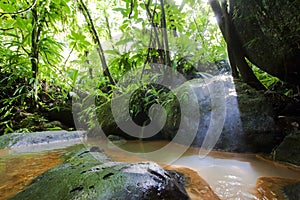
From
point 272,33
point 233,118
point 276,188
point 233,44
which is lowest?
point 276,188

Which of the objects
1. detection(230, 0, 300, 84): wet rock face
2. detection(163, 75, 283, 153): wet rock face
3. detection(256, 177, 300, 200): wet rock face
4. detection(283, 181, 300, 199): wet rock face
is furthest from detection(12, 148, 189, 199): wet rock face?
detection(230, 0, 300, 84): wet rock face

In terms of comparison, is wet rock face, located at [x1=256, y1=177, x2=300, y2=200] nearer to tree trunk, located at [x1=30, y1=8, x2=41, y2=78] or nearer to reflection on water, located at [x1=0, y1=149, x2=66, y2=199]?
reflection on water, located at [x1=0, y1=149, x2=66, y2=199]

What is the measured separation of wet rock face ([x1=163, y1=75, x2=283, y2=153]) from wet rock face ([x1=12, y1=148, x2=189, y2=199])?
1.52 metres

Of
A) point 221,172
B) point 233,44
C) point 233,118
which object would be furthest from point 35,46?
point 221,172

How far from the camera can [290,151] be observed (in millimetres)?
2096

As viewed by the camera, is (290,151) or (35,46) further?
(35,46)

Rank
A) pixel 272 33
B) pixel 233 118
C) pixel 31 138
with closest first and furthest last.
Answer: pixel 272 33 → pixel 233 118 → pixel 31 138

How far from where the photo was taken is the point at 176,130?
10.5 feet

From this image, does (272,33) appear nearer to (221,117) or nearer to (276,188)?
(221,117)

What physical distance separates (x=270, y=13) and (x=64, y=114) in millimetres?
4906

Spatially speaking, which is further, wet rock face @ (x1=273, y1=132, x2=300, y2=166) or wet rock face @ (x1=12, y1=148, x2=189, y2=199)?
wet rock face @ (x1=273, y1=132, x2=300, y2=166)

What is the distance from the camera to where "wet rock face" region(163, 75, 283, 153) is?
253cm

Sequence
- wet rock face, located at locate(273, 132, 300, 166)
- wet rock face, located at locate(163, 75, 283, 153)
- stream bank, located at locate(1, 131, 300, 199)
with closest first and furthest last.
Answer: stream bank, located at locate(1, 131, 300, 199) → wet rock face, located at locate(273, 132, 300, 166) → wet rock face, located at locate(163, 75, 283, 153)

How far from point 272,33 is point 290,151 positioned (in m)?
1.22
